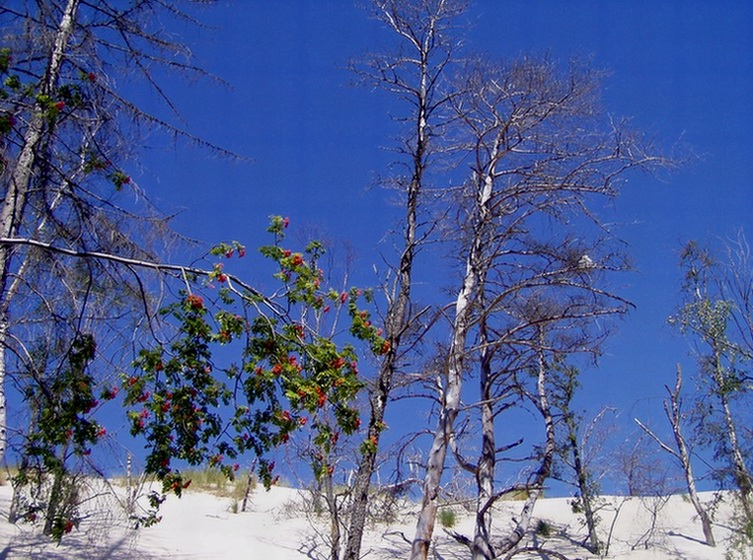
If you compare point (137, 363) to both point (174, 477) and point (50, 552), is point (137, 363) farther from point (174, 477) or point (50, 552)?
point (50, 552)

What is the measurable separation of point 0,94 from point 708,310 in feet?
55.3

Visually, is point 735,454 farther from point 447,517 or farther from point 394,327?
point 394,327

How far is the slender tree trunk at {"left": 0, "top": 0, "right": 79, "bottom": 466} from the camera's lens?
470cm

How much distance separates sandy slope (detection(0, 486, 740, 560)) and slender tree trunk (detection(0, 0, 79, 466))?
24.2 ft

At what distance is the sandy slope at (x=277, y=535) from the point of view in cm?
1259

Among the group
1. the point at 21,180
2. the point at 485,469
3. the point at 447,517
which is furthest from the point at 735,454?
the point at 21,180

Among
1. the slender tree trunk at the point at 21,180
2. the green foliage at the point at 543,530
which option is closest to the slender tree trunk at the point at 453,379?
the slender tree trunk at the point at 21,180

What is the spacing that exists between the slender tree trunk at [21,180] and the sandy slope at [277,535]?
7372 mm

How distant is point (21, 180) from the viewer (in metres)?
4.84

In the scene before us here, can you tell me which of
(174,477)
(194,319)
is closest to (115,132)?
(194,319)

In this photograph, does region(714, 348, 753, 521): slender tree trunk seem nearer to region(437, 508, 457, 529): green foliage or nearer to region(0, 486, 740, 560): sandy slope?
region(0, 486, 740, 560): sandy slope

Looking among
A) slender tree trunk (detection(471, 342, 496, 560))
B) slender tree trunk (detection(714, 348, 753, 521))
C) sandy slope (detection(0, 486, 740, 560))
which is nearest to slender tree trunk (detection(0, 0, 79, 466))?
slender tree trunk (detection(471, 342, 496, 560))

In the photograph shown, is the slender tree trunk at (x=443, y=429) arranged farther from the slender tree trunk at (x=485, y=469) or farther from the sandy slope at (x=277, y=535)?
the sandy slope at (x=277, y=535)

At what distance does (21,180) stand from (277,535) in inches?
579
